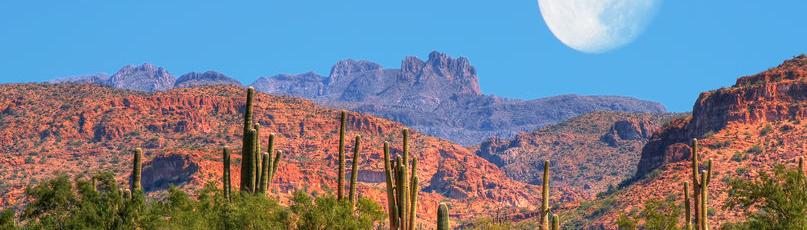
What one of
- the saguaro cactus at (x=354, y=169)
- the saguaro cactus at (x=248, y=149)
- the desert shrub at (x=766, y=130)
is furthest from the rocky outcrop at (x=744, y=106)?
the saguaro cactus at (x=248, y=149)

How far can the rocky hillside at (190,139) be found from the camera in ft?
458

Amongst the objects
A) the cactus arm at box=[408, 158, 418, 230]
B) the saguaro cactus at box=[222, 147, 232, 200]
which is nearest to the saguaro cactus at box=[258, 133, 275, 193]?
the saguaro cactus at box=[222, 147, 232, 200]

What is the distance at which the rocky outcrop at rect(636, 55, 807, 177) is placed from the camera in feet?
398

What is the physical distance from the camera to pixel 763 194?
1791 inches

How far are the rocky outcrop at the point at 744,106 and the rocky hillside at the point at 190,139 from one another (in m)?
29.5

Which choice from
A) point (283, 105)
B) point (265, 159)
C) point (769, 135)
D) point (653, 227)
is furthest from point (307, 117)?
point (265, 159)

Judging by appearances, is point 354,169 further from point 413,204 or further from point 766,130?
point 766,130

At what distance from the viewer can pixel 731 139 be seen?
391ft

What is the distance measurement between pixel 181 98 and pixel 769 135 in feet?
295

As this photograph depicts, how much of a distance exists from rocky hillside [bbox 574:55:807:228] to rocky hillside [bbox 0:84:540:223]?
30.3 metres

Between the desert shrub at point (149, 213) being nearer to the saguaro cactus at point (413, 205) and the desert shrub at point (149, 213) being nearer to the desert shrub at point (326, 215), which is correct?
the desert shrub at point (326, 215)

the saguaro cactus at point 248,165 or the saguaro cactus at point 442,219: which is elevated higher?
the saguaro cactus at point 248,165

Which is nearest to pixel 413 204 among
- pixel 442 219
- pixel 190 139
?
pixel 442 219

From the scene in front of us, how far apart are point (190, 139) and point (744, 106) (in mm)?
76086
